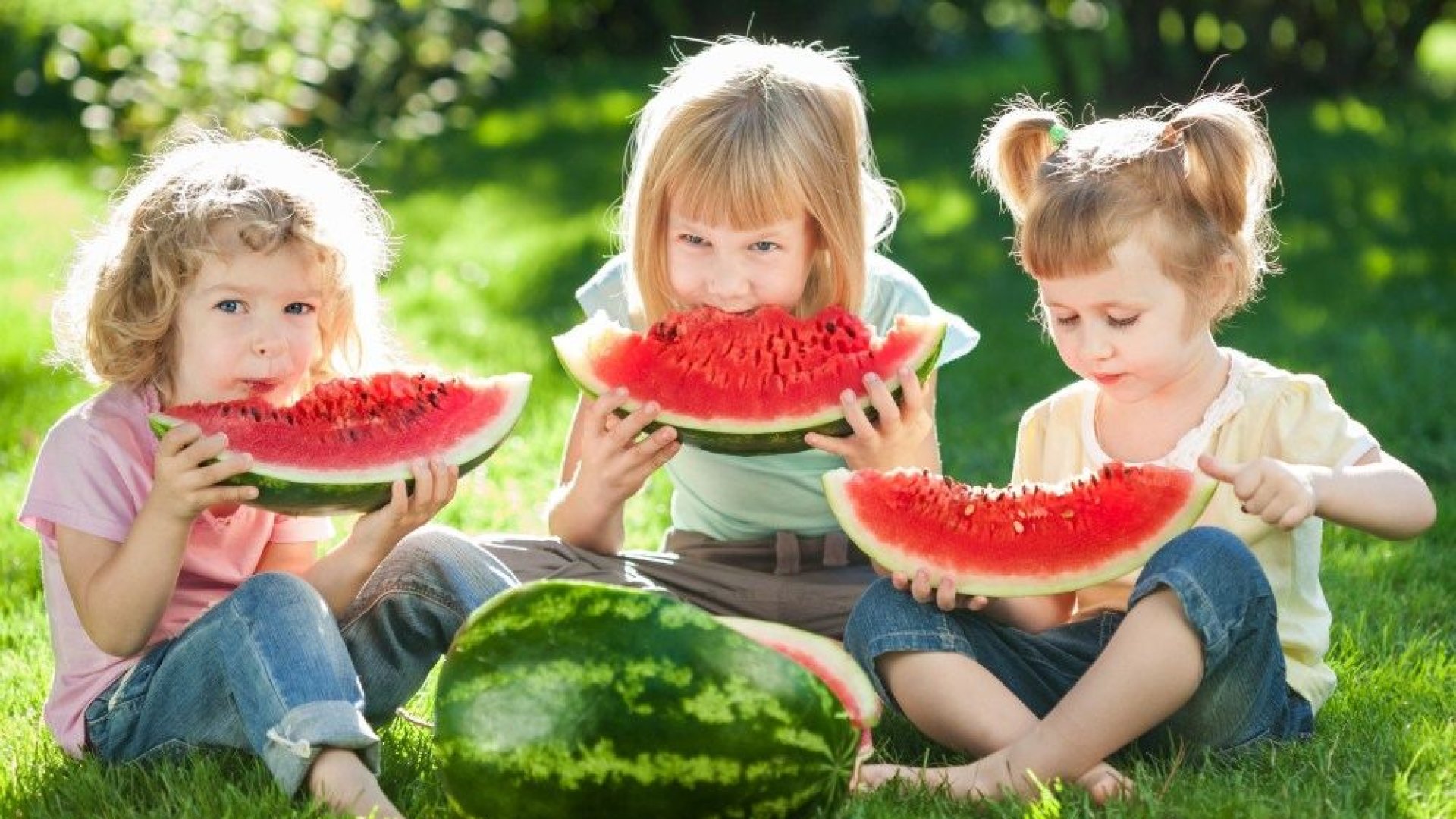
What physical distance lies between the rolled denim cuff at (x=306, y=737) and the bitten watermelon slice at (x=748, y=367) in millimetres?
845

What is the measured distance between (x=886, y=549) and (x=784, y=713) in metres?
0.75

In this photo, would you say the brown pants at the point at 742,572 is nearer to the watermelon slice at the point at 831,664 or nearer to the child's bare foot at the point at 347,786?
the watermelon slice at the point at 831,664

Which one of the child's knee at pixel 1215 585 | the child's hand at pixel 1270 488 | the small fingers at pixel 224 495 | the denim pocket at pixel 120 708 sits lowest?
the denim pocket at pixel 120 708

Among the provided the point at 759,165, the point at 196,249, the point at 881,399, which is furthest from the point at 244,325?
the point at 881,399

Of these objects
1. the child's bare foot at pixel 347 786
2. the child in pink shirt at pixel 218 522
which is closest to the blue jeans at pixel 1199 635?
the child in pink shirt at pixel 218 522

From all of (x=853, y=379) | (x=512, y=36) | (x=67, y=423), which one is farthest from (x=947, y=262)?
(x=512, y=36)

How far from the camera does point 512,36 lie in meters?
14.5

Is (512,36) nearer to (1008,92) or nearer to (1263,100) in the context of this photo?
(1008,92)

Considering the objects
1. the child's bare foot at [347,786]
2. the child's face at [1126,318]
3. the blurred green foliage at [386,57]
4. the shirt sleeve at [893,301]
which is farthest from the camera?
the blurred green foliage at [386,57]

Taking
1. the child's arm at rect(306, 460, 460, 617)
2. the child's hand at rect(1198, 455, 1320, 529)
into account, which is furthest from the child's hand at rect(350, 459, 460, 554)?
the child's hand at rect(1198, 455, 1320, 529)

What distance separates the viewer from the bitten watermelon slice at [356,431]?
10.7 ft

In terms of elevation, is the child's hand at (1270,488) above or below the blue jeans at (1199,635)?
above

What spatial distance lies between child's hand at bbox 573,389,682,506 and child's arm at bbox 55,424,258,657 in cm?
71

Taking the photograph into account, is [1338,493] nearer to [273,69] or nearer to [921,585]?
[921,585]
